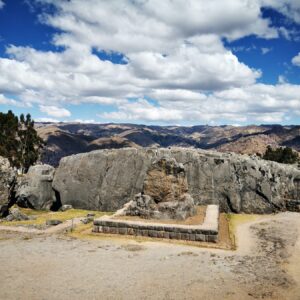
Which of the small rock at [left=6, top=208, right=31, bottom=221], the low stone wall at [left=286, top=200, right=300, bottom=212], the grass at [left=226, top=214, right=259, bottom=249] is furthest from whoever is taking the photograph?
the low stone wall at [left=286, top=200, right=300, bottom=212]

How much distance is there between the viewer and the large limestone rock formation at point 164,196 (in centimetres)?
2230

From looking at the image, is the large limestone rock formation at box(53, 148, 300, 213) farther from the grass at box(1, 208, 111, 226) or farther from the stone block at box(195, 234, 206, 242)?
the stone block at box(195, 234, 206, 242)

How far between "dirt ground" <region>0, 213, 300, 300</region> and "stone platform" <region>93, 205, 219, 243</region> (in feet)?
3.22

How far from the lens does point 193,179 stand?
96.3ft

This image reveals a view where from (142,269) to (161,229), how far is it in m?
5.64

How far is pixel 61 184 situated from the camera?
31719 millimetres

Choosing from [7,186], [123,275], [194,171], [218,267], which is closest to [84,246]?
[123,275]

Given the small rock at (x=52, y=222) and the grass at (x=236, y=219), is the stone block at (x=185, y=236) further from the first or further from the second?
the small rock at (x=52, y=222)

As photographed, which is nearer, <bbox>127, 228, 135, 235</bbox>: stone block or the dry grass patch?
<bbox>127, 228, 135, 235</bbox>: stone block

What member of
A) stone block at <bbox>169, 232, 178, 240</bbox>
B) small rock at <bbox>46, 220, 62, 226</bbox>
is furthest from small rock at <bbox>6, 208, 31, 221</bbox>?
stone block at <bbox>169, 232, 178, 240</bbox>

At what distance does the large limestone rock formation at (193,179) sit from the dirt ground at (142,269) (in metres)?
8.08

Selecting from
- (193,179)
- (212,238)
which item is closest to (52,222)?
(212,238)

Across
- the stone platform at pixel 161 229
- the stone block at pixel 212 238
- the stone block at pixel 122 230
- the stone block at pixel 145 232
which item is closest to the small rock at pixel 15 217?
the stone platform at pixel 161 229

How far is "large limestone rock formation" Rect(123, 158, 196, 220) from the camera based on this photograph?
22297 mm
